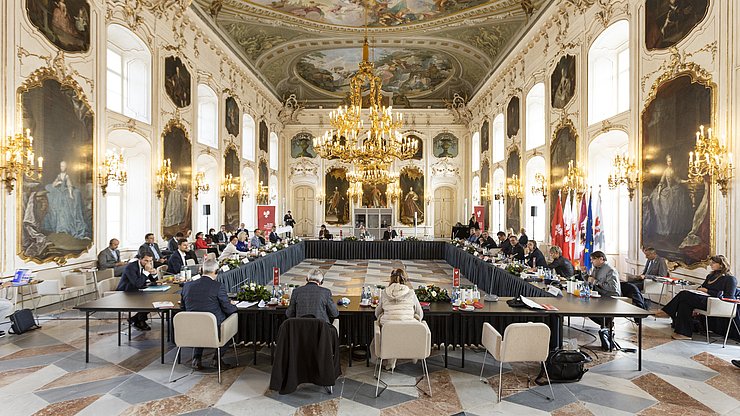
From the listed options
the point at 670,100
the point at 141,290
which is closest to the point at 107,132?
the point at 141,290

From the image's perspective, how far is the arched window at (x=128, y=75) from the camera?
36.3ft

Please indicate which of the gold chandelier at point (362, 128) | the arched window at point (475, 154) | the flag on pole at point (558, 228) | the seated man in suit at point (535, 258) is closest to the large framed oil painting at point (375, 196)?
the arched window at point (475, 154)

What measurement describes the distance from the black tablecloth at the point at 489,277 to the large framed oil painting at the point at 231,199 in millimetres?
8648

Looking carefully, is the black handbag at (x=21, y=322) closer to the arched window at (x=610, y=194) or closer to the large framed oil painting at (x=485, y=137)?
the arched window at (x=610, y=194)

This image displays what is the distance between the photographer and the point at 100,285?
7125 millimetres

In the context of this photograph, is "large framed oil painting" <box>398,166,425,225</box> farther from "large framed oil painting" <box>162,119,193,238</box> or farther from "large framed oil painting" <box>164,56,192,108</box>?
"large framed oil painting" <box>164,56,192,108</box>

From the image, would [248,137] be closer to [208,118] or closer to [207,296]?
[208,118]

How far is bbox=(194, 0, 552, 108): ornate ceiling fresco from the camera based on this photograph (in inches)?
618

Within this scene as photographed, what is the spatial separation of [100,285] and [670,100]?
36.1 feet

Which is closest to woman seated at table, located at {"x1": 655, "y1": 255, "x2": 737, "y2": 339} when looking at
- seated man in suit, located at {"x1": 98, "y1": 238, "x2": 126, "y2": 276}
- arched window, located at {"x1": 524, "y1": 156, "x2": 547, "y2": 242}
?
arched window, located at {"x1": 524, "y1": 156, "x2": 547, "y2": 242}

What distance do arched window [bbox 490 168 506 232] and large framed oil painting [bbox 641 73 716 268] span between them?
938 cm

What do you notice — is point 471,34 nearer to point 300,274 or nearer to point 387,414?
point 300,274

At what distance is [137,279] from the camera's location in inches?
257

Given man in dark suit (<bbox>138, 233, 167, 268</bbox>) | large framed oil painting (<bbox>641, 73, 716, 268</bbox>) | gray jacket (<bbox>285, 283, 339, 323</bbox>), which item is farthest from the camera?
man in dark suit (<bbox>138, 233, 167, 268</bbox>)
